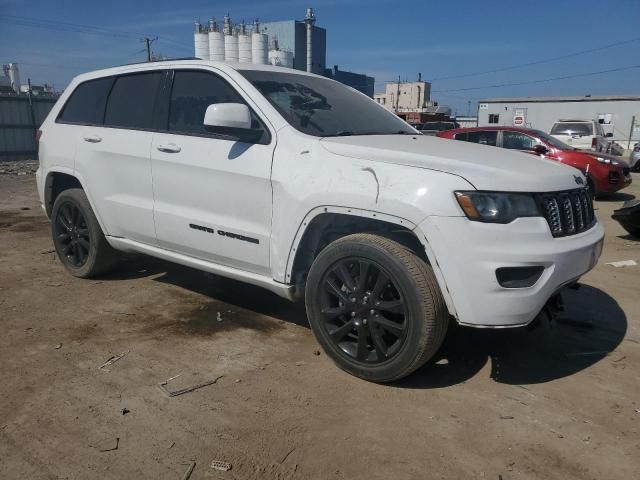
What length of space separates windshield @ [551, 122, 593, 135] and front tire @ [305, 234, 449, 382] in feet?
48.5

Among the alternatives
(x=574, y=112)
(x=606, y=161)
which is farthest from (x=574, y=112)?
(x=606, y=161)

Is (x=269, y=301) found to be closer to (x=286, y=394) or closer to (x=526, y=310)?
(x=286, y=394)

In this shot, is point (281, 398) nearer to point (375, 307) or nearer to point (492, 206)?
point (375, 307)

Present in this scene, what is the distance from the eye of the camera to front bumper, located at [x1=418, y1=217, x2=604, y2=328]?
2.64 meters

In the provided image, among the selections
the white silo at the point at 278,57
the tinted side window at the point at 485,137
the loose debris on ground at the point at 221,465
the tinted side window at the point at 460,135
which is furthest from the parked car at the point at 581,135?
the white silo at the point at 278,57

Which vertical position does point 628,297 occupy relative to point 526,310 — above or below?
below

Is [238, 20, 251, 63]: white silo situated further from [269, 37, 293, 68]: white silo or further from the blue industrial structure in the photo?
the blue industrial structure

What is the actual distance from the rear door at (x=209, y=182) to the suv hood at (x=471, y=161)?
0.58 metres

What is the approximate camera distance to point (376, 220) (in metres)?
2.97

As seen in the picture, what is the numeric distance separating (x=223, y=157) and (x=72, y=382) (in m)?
1.65

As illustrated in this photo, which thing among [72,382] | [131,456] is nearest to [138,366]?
[72,382]

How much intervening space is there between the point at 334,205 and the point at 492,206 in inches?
33.7

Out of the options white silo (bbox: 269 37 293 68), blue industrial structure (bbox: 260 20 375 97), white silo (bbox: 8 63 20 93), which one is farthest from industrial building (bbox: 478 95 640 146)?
white silo (bbox: 8 63 20 93)

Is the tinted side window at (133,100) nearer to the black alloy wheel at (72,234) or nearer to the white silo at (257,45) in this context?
the black alloy wheel at (72,234)
